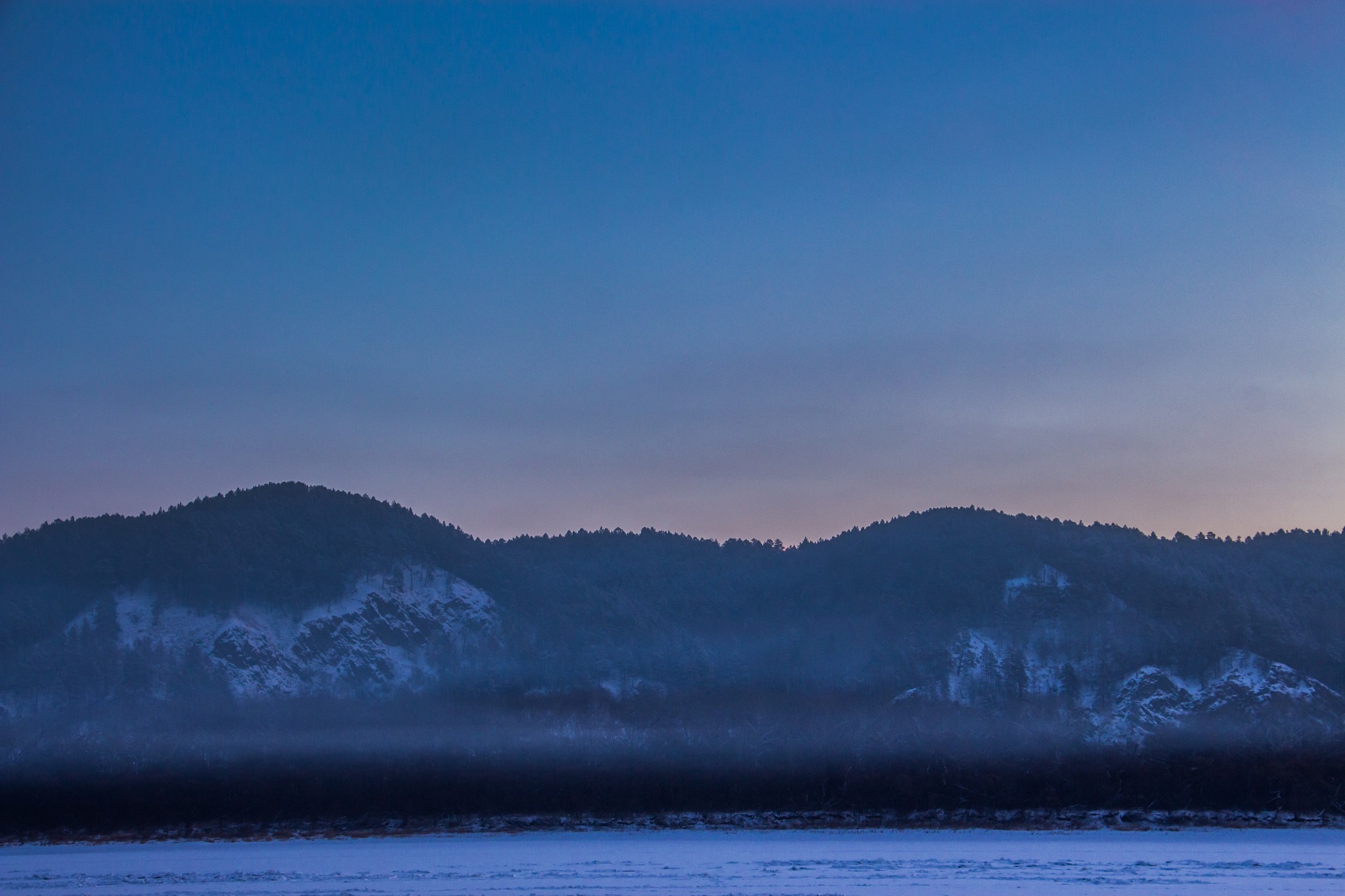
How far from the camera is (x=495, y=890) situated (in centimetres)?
6894

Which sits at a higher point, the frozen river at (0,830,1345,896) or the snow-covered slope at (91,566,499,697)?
the snow-covered slope at (91,566,499,697)

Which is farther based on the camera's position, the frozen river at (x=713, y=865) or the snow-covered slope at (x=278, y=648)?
the snow-covered slope at (x=278, y=648)

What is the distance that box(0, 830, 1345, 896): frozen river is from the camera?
68.4m

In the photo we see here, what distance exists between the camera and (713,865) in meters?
82.8

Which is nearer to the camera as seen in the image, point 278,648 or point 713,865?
point 713,865

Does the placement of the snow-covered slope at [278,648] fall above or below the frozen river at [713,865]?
above

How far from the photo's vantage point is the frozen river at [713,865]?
6844 cm

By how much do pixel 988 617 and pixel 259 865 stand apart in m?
136

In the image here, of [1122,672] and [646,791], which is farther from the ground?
[1122,672]

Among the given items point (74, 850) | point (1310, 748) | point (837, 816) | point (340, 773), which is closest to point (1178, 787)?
point (1310, 748)

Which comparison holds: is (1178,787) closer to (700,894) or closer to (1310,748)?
(1310,748)

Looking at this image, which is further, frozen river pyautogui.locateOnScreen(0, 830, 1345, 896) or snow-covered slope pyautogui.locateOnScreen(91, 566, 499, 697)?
snow-covered slope pyautogui.locateOnScreen(91, 566, 499, 697)

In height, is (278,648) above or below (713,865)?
above

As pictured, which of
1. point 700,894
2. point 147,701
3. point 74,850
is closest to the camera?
point 700,894
